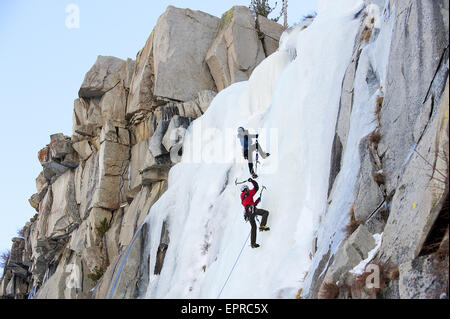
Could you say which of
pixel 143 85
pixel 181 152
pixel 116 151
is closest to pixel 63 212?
pixel 116 151

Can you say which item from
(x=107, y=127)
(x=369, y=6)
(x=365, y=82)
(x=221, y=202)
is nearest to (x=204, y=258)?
(x=221, y=202)

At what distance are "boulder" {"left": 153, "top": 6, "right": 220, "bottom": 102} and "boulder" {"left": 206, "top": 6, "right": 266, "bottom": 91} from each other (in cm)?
55

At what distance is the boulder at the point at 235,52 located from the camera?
21.6m

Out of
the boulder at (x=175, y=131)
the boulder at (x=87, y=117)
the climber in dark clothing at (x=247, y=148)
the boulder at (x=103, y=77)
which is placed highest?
the boulder at (x=103, y=77)

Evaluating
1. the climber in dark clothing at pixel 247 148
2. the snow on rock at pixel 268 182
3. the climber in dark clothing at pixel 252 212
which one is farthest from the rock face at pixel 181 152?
the climber in dark clothing at pixel 247 148

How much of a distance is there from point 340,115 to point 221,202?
4512 mm

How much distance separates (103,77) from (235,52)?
701 centimetres

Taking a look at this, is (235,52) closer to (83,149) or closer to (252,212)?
(83,149)

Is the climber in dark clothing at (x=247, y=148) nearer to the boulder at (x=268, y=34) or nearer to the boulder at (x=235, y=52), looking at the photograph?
the boulder at (x=235, y=52)

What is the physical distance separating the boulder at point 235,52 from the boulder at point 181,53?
Result: 21.5 inches

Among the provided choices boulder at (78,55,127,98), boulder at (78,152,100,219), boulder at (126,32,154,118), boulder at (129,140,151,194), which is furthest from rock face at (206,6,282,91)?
boulder at (78,152,100,219)

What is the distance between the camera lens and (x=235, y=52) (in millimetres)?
21672

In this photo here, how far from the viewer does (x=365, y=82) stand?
9312 mm
